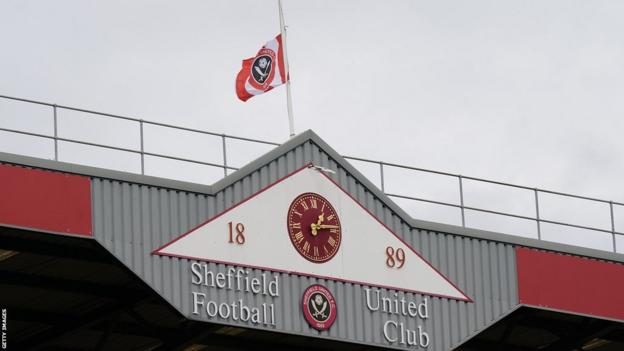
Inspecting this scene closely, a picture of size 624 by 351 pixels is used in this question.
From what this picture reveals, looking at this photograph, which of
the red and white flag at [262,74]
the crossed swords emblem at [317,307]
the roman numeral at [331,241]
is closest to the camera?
the crossed swords emblem at [317,307]

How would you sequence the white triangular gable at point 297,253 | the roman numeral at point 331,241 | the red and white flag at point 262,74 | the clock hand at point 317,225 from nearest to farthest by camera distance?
the white triangular gable at point 297,253, the clock hand at point 317,225, the roman numeral at point 331,241, the red and white flag at point 262,74

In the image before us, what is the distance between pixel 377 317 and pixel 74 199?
391 inches

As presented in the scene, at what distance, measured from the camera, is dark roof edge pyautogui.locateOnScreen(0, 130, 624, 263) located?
44.9 meters

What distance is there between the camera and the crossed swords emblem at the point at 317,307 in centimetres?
4878

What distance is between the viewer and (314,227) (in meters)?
49.2

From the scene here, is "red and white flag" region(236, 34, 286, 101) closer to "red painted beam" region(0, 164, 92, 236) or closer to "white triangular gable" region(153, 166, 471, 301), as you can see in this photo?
"white triangular gable" region(153, 166, 471, 301)

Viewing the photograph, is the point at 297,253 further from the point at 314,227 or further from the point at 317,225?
the point at 317,225

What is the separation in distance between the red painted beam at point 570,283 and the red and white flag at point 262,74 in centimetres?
899

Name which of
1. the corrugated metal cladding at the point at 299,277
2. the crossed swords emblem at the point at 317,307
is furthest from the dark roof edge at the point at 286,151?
the crossed swords emblem at the point at 317,307

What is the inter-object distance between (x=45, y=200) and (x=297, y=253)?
770 cm

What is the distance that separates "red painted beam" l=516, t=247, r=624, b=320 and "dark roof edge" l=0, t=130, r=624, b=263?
0.92ft

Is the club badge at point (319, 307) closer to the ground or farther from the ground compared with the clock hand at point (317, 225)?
closer to the ground

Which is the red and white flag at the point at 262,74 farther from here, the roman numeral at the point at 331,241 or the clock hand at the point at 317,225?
the roman numeral at the point at 331,241


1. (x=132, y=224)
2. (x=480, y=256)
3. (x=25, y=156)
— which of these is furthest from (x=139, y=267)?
(x=480, y=256)
